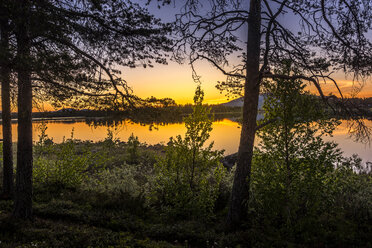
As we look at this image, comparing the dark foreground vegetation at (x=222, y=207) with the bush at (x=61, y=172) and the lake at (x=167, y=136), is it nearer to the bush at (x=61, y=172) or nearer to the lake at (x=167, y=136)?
the bush at (x=61, y=172)

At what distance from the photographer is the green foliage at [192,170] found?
7.56 m

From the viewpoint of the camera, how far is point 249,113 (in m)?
6.75

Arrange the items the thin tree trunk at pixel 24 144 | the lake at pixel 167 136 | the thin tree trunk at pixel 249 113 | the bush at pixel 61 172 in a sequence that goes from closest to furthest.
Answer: the thin tree trunk at pixel 24 144 → the thin tree trunk at pixel 249 113 → the bush at pixel 61 172 → the lake at pixel 167 136

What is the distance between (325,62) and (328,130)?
229 cm

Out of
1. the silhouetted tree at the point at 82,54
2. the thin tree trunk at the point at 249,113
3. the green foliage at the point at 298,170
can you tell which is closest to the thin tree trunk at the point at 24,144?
the silhouetted tree at the point at 82,54

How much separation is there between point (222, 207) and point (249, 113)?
411 cm

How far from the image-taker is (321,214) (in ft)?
22.3

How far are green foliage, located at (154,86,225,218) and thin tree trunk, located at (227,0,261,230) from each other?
95 cm

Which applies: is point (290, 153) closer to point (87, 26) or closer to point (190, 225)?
point (190, 225)

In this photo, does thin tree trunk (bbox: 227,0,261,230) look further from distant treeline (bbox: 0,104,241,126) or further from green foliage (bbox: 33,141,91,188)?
green foliage (bbox: 33,141,91,188)

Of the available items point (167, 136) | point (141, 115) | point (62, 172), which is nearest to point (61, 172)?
point (62, 172)

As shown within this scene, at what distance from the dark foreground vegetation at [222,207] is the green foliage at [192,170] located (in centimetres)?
3

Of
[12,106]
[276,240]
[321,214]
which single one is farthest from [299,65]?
[12,106]

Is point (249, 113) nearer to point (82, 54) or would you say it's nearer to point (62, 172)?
point (82, 54)
